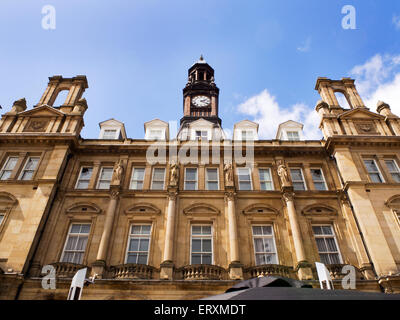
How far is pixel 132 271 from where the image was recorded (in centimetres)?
1521

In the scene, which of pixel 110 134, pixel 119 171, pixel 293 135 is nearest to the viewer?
pixel 119 171

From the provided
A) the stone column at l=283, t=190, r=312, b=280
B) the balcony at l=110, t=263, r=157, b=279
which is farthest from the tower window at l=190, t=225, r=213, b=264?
the stone column at l=283, t=190, r=312, b=280

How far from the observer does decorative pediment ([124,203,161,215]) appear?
18109 millimetres

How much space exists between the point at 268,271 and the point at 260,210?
12.9 feet

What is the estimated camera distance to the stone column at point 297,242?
15.2 meters

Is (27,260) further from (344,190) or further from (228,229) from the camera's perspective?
(344,190)

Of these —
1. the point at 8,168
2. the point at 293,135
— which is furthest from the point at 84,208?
the point at 293,135

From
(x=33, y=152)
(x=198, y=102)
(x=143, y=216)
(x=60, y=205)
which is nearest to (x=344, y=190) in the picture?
(x=143, y=216)

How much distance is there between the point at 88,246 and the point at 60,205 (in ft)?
11.1

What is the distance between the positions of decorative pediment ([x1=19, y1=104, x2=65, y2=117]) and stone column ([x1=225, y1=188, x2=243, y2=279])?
13543 millimetres

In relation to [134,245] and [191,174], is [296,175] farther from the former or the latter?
[134,245]

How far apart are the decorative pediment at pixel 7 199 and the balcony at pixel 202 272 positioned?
34.0 feet

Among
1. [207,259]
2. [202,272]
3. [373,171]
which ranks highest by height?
[373,171]
